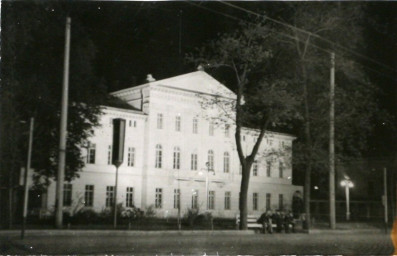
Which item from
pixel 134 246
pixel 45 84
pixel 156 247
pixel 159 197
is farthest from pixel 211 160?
pixel 156 247

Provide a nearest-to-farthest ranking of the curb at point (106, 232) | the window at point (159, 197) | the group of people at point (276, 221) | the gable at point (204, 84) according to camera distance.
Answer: the curb at point (106, 232) < the group of people at point (276, 221) < the gable at point (204, 84) < the window at point (159, 197)

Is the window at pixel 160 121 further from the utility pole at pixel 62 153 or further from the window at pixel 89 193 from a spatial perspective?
the utility pole at pixel 62 153

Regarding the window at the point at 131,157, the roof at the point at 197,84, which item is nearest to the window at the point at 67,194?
the window at the point at 131,157

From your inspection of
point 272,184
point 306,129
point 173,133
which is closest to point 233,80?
point 306,129

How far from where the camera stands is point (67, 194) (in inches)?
1206

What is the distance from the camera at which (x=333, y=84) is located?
23984 mm

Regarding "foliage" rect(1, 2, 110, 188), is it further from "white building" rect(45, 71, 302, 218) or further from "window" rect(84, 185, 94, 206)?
"white building" rect(45, 71, 302, 218)

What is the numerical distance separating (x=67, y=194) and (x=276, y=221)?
12.7m

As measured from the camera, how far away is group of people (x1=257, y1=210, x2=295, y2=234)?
22656 millimetres

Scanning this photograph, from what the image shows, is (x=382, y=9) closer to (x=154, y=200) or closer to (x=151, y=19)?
(x=151, y=19)

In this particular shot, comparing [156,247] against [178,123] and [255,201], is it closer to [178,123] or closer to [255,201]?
[178,123]

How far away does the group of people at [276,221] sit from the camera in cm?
2266

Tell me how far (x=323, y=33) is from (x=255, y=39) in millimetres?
3311

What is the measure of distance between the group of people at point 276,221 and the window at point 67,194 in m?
11.4
